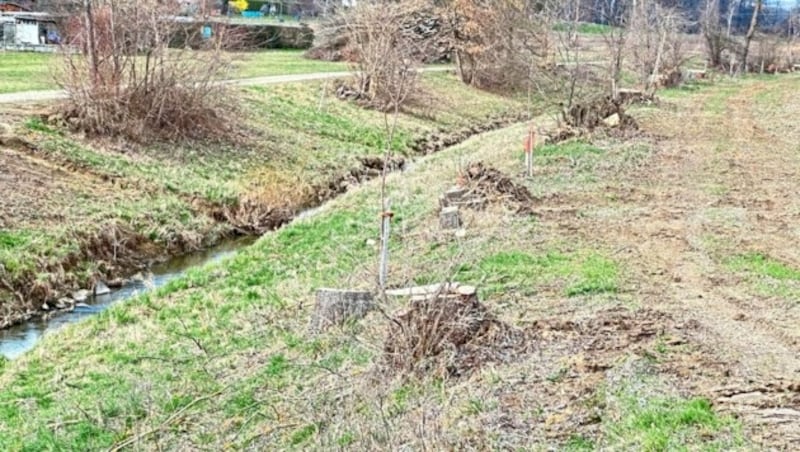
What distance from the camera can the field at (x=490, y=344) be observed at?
658cm

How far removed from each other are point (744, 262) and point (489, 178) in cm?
502

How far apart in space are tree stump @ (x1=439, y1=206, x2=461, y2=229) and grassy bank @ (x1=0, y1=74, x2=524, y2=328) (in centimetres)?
556

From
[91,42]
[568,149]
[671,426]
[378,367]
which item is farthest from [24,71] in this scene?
[671,426]

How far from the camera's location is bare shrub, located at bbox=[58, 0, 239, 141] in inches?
866

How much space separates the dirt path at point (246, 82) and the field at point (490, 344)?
9907 millimetres

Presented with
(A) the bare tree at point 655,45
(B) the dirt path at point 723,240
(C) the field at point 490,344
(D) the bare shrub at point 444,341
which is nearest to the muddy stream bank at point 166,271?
(C) the field at point 490,344

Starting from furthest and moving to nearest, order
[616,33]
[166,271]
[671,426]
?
[616,33], [166,271], [671,426]

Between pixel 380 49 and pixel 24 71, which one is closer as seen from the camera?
pixel 24 71

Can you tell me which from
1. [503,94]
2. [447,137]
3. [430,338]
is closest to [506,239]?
[430,338]

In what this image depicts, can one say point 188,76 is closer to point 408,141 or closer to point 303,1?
point 408,141

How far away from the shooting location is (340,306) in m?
9.58

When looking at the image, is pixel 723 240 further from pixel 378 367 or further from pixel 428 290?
pixel 378 367

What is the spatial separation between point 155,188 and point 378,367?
12899 millimetres

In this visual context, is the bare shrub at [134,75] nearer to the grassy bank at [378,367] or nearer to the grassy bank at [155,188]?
the grassy bank at [155,188]
